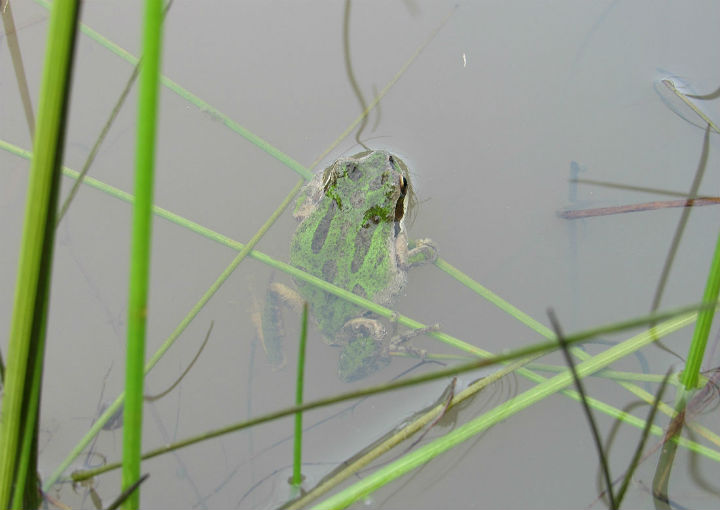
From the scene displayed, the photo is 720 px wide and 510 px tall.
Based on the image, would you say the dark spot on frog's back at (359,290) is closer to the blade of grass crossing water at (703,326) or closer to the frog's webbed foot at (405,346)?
the frog's webbed foot at (405,346)

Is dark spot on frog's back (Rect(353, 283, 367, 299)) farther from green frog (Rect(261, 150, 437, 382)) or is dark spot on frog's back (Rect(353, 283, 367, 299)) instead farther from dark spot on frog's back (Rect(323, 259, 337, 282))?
dark spot on frog's back (Rect(323, 259, 337, 282))

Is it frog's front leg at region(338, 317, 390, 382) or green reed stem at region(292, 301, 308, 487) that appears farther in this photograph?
frog's front leg at region(338, 317, 390, 382)

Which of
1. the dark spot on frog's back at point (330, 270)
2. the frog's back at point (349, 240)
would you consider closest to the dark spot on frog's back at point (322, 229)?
the frog's back at point (349, 240)

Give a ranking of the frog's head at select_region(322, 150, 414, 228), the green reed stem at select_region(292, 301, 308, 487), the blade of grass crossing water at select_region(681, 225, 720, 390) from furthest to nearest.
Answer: the frog's head at select_region(322, 150, 414, 228)
the blade of grass crossing water at select_region(681, 225, 720, 390)
the green reed stem at select_region(292, 301, 308, 487)

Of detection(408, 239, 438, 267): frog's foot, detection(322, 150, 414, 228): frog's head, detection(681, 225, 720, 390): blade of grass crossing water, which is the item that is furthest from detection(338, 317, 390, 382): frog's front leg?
detection(681, 225, 720, 390): blade of grass crossing water

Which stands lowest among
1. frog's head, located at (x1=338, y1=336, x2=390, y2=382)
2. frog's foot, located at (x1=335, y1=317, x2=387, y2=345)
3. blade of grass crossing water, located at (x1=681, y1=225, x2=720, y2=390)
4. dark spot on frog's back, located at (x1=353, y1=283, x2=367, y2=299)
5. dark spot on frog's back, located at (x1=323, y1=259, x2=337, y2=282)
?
blade of grass crossing water, located at (x1=681, y1=225, x2=720, y2=390)
